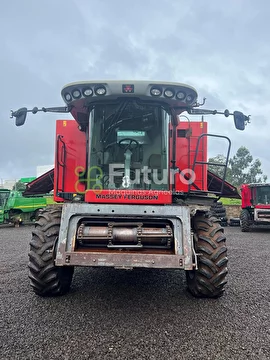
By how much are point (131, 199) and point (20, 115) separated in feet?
6.90

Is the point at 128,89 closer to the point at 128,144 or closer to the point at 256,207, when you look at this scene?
the point at 128,144

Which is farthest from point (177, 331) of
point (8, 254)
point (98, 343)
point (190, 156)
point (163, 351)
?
point (8, 254)

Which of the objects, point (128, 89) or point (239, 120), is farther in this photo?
point (239, 120)

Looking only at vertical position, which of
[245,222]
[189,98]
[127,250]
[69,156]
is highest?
[189,98]

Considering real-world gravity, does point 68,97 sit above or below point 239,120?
above

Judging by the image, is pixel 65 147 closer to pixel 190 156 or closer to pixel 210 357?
pixel 190 156

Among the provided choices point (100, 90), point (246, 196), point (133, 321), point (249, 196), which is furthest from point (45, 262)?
point (246, 196)

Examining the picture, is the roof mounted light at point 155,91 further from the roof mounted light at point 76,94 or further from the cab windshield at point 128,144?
the roof mounted light at point 76,94

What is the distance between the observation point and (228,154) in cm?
430

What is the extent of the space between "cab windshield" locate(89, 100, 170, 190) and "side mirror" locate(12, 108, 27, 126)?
0.98 metres

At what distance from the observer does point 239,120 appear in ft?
15.1

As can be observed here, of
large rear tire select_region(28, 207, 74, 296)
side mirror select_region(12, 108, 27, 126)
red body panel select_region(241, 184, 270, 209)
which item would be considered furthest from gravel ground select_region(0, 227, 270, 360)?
red body panel select_region(241, 184, 270, 209)

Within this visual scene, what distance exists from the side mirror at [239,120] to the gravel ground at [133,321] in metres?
2.36

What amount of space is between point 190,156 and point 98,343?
2.99 metres
